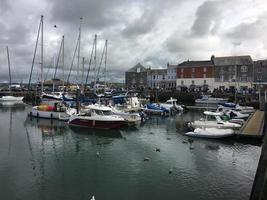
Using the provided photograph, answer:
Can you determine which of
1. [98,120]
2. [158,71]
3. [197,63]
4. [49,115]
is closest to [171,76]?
[158,71]

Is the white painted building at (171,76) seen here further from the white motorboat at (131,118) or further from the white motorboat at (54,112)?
the white motorboat at (131,118)

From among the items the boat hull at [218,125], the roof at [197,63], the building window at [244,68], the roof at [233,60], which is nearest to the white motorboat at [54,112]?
the boat hull at [218,125]

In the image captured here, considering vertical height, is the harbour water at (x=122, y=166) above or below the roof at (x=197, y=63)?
below

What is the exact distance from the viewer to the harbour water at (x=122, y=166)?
1602 centimetres

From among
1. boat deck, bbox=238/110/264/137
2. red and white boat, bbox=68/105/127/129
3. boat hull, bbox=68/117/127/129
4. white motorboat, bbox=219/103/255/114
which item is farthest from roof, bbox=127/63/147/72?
boat deck, bbox=238/110/264/137

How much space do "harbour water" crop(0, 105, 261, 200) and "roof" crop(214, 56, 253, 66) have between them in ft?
198

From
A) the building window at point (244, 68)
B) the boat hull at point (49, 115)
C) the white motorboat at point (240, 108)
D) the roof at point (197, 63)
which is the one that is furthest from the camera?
the roof at point (197, 63)

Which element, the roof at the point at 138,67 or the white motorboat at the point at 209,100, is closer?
the white motorboat at the point at 209,100

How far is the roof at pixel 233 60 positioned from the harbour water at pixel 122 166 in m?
60.2

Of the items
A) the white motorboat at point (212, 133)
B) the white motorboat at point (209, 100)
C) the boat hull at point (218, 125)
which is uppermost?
the white motorboat at point (209, 100)

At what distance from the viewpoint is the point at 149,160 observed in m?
22.1

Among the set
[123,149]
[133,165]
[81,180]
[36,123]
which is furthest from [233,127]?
[36,123]

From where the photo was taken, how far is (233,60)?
86.8 meters

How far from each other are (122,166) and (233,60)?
74.8 meters
